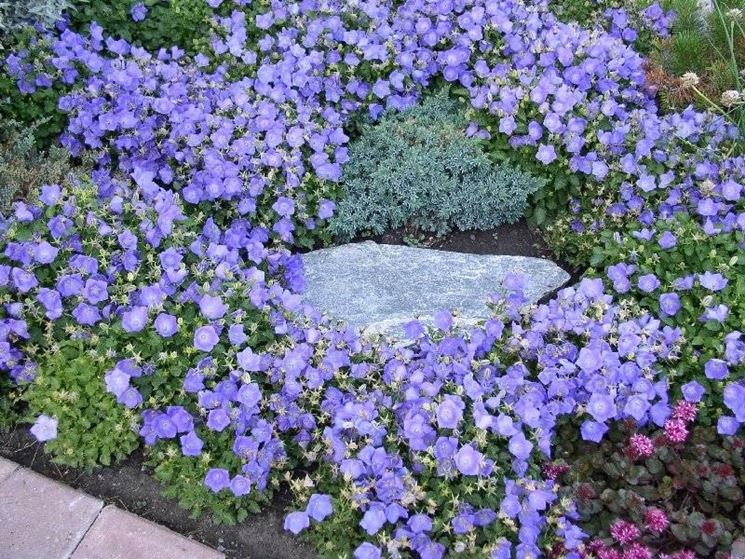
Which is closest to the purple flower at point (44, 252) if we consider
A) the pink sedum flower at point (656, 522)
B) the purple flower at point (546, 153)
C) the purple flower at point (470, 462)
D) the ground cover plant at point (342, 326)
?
the ground cover plant at point (342, 326)

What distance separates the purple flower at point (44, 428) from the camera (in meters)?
2.60

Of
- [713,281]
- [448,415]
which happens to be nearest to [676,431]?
[713,281]

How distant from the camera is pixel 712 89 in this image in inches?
148

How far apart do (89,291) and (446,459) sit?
1.37 m

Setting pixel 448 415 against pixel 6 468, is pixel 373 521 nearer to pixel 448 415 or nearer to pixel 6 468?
pixel 448 415

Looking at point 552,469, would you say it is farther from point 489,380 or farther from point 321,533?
point 321,533

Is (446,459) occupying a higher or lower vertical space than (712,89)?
lower

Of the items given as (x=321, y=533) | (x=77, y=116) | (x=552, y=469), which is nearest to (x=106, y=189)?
(x=77, y=116)

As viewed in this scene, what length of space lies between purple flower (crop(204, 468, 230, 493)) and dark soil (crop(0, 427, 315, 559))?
0.59 feet

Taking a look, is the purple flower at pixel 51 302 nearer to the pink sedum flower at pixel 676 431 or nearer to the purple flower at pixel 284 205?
the purple flower at pixel 284 205

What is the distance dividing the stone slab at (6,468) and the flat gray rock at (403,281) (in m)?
1.28

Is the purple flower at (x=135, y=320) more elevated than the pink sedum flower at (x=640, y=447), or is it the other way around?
the purple flower at (x=135, y=320)

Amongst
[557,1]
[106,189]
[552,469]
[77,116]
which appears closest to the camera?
[552,469]

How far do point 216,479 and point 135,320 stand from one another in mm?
616
